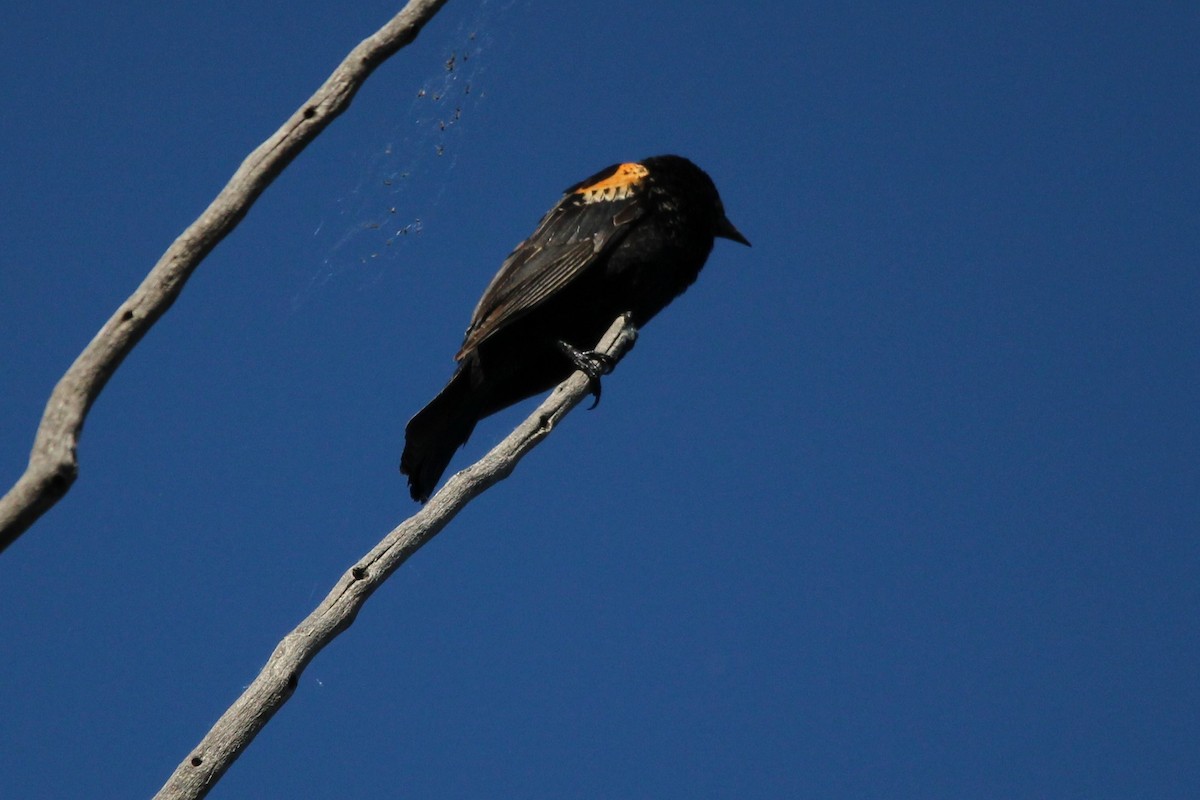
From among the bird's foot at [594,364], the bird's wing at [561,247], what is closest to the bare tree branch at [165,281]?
the bird's foot at [594,364]

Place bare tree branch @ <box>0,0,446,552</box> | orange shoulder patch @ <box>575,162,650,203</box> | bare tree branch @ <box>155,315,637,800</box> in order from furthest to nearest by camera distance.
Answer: orange shoulder patch @ <box>575,162,650,203</box> → bare tree branch @ <box>155,315,637,800</box> → bare tree branch @ <box>0,0,446,552</box>

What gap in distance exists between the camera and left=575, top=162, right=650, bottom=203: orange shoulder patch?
5309 mm

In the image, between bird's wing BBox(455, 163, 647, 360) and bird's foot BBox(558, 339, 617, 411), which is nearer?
bird's foot BBox(558, 339, 617, 411)

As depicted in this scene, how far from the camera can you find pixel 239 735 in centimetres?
260

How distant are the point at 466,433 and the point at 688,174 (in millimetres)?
1638

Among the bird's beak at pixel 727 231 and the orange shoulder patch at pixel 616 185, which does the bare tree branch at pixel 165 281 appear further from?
the bird's beak at pixel 727 231

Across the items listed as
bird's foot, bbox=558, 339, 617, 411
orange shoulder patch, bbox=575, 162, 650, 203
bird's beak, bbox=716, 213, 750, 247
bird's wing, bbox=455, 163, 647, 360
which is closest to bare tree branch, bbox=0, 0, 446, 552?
bird's foot, bbox=558, 339, 617, 411

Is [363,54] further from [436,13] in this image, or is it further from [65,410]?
[65,410]

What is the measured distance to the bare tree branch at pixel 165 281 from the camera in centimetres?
221

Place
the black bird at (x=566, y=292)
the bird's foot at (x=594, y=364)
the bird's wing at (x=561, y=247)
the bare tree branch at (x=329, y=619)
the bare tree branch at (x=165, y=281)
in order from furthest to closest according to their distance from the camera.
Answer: the bird's wing at (x=561, y=247) → the black bird at (x=566, y=292) → the bird's foot at (x=594, y=364) → the bare tree branch at (x=329, y=619) → the bare tree branch at (x=165, y=281)

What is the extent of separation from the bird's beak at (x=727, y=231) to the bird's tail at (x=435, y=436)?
5.18ft

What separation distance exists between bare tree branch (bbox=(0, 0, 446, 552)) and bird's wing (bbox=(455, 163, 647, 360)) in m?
1.95

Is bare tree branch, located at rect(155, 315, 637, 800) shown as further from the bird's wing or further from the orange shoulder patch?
the orange shoulder patch

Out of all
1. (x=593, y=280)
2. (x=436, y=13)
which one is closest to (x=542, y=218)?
(x=593, y=280)
